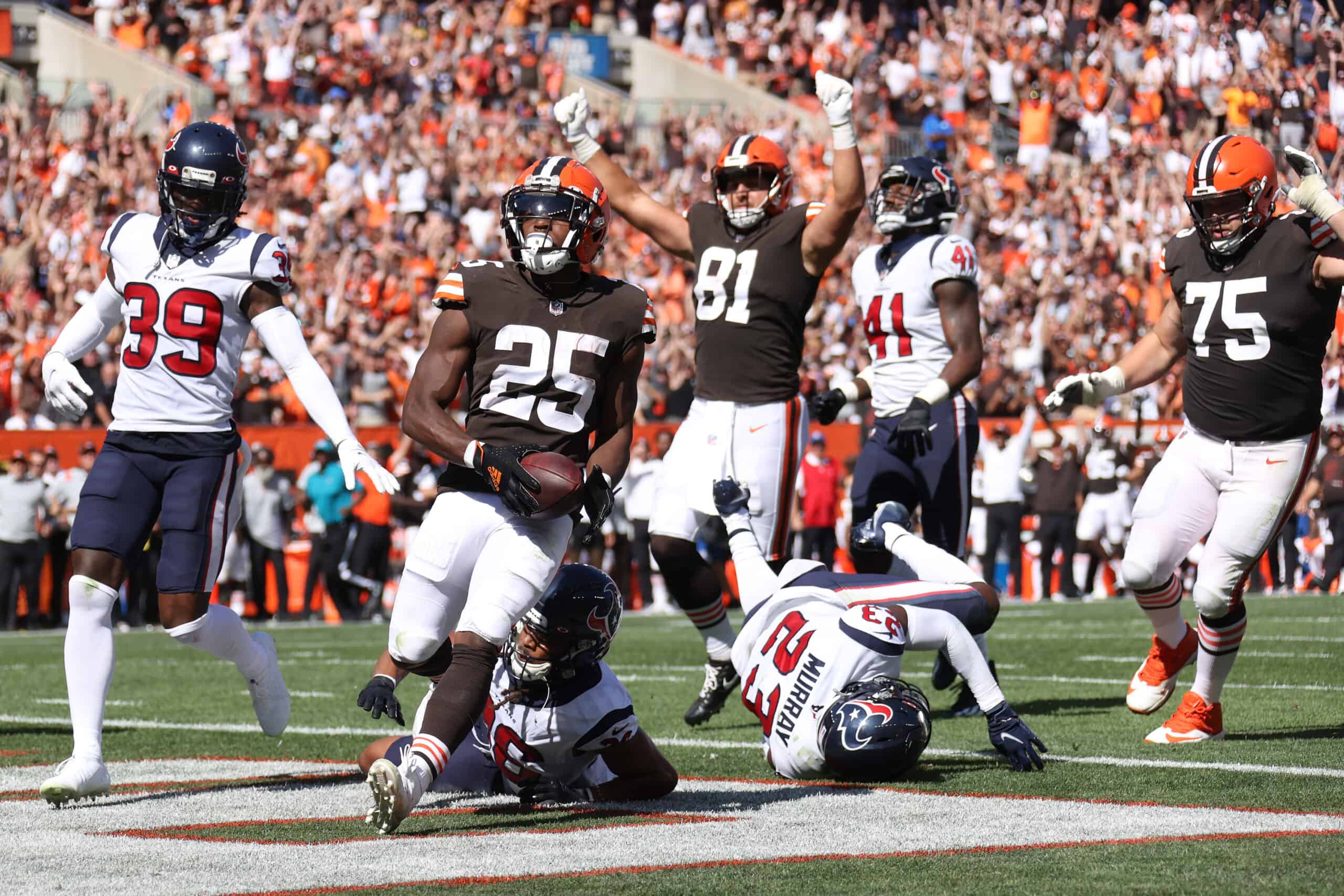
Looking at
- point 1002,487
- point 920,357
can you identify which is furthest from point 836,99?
point 1002,487

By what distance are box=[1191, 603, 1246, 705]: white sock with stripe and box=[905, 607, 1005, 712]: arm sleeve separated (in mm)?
1079

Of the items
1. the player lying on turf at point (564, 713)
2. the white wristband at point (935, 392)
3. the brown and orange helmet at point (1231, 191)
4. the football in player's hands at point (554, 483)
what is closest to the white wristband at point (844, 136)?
the white wristband at point (935, 392)

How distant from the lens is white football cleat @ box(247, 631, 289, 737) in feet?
20.6

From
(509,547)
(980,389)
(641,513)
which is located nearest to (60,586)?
(641,513)

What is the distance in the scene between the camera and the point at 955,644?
6016 mm

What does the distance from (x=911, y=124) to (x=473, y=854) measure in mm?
21405

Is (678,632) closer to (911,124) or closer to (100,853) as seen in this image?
(100,853)

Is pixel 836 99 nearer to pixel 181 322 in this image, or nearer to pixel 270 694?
pixel 181 322

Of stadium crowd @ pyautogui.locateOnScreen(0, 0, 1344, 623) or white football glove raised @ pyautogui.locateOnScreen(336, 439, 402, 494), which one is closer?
white football glove raised @ pyautogui.locateOnScreen(336, 439, 402, 494)

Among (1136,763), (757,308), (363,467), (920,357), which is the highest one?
(757,308)

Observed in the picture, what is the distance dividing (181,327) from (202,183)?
45cm

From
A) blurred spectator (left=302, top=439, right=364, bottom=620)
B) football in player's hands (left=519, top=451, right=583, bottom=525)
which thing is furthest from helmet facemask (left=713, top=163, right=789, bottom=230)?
blurred spectator (left=302, top=439, right=364, bottom=620)

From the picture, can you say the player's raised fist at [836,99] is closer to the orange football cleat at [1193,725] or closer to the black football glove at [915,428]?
the black football glove at [915,428]

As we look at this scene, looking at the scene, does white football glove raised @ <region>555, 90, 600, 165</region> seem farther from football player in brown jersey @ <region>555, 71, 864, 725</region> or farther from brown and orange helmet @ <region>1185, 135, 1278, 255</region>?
brown and orange helmet @ <region>1185, 135, 1278, 255</region>
